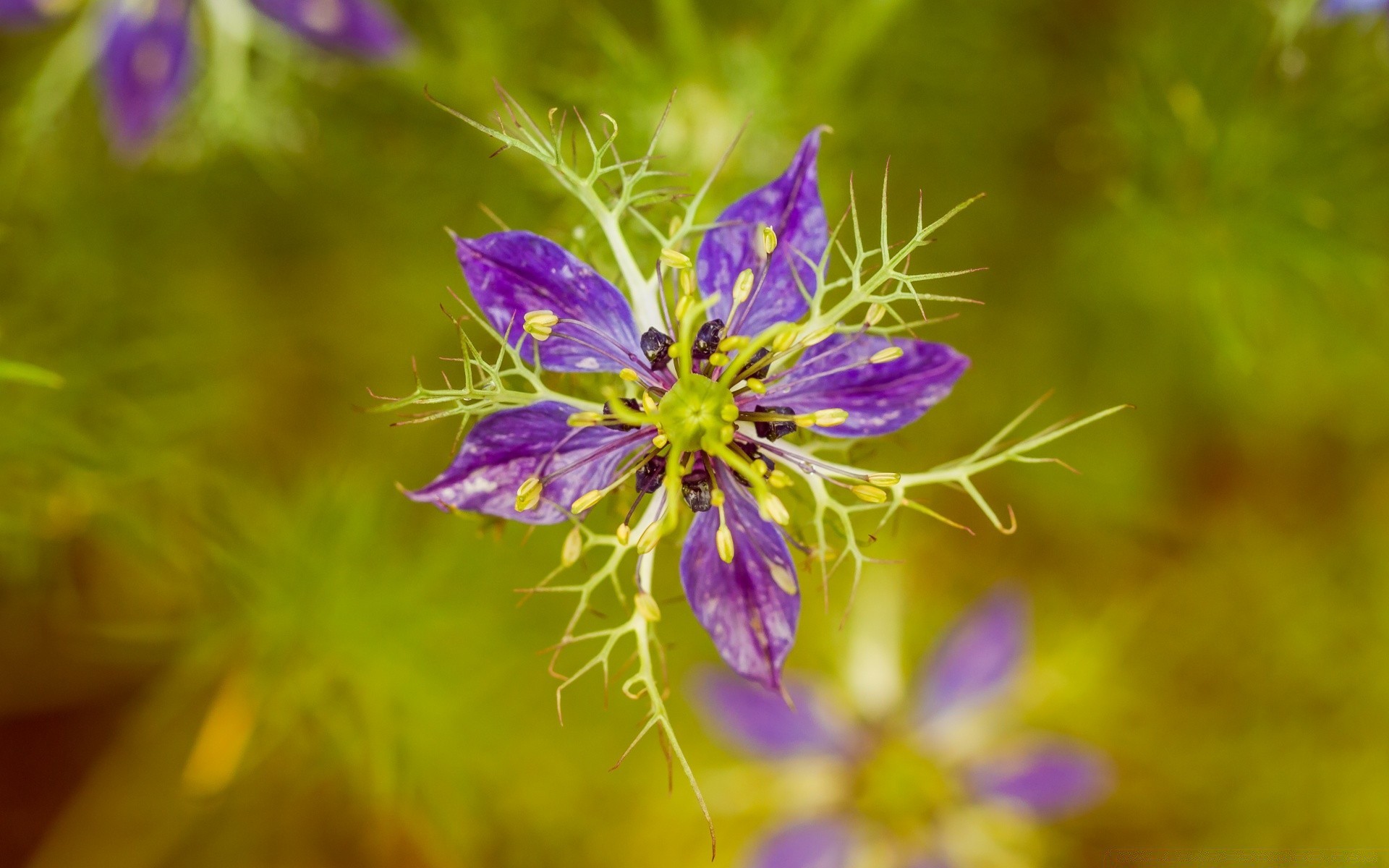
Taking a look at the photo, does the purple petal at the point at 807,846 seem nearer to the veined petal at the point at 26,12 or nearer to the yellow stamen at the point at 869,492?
the yellow stamen at the point at 869,492

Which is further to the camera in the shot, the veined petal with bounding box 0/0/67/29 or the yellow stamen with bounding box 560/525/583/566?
the veined petal with bounding box 0/0/67/29

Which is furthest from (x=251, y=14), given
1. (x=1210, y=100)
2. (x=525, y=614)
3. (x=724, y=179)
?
(x=1210, y=100)

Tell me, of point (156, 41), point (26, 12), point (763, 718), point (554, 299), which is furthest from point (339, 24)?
point (763, 718)

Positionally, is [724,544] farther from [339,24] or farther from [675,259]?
[339,24]

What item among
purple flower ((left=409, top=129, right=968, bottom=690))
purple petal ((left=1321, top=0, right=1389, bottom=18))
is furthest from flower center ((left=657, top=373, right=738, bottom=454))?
purple petal ((left=1321, top=0, right=1389, bottom=18))

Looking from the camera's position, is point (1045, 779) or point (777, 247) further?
point (1045, 779)

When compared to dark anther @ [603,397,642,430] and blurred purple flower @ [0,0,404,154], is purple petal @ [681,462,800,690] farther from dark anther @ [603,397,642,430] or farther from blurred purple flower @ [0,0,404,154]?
blurred purple flower @ [0,0,404,154]

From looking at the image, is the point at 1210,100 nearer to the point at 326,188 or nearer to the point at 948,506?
the point at 948,506
